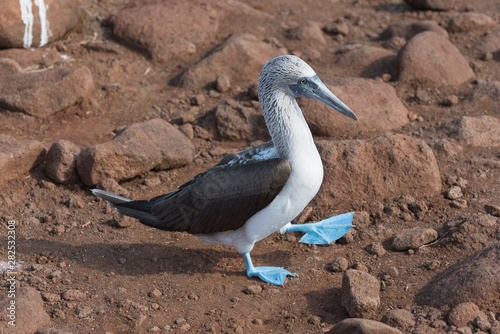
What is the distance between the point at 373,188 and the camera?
596 cm

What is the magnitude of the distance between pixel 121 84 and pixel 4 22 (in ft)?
5.80

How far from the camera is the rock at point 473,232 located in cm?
502

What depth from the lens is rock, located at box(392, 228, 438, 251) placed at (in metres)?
5.15

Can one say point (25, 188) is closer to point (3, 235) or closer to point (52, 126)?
point (3, 235)

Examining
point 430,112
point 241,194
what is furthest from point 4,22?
point 430,112

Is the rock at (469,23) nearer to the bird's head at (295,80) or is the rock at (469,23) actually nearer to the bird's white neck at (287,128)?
the bird's head at (295,80)

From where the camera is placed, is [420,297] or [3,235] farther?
[3,235]

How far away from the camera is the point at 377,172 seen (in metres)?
5.99

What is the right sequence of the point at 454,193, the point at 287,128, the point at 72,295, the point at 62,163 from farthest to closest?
the point at 62,163 → the point at 454,193 → the point at 287,128 → the point at 72,295

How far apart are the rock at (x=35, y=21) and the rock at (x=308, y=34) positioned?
3261 millimetres

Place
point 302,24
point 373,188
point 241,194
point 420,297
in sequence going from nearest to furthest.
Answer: point 420,297 → point 241,194 → point 373,188 → point 302,24

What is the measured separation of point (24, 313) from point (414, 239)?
3.19 metres

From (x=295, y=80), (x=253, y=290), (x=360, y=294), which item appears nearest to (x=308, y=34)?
(x=295, y=80)

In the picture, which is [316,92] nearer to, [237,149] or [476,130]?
[237,149]
